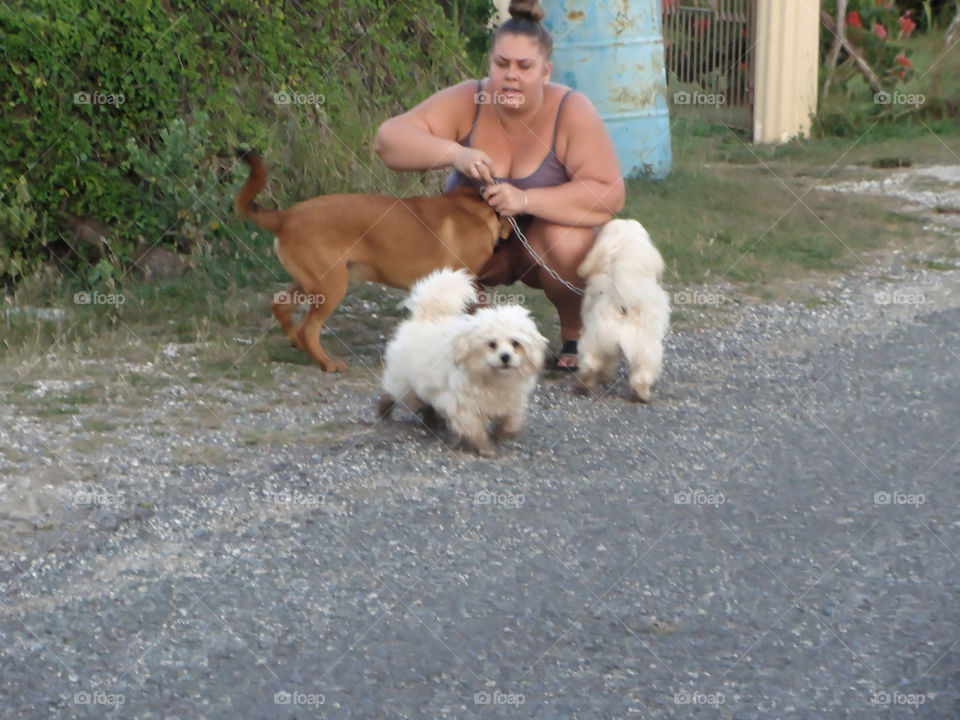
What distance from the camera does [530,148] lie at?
229 inches

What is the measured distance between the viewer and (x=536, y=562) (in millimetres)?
3754

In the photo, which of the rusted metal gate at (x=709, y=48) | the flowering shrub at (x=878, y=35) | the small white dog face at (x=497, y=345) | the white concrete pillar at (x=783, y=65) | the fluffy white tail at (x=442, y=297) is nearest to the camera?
the small white dog face at (x=497, y=345)

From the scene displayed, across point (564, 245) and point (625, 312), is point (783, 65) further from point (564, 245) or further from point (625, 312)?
point (625, 312)

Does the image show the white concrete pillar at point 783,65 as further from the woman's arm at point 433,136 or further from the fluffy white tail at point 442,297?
the fluffy white tail at point 442,297

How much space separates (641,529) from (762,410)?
4.94 feet

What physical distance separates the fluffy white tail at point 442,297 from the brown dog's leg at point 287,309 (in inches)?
43.6

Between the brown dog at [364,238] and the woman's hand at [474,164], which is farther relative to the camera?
the brown dog at [364,238]

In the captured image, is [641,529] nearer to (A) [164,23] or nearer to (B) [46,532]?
(B) [46,532]

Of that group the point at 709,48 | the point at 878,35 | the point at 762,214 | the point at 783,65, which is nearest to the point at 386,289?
the point at 762,214

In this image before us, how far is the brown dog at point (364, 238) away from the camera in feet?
18.3

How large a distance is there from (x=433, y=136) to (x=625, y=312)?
3.77 ft

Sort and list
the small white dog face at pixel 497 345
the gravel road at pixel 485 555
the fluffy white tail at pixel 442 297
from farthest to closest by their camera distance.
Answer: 1. the fluffy white tail at pixel 442 297
2. the small white dog face at pixel 497 345
3. the gravel road at pixel 485 555

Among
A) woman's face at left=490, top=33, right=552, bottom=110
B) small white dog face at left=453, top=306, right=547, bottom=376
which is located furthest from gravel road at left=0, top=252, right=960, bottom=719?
woman's face at left=490, top=33, right=552, bottom=110

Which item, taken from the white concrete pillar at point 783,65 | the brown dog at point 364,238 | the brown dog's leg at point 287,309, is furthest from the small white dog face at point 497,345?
the white concrete pillar at point 783,65
